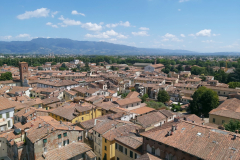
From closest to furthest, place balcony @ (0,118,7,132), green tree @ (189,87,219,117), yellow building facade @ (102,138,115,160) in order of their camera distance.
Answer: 1. yellow building facade @ (102,138,115,160)
2. balcony @ (0,118,7,132)
3. green tree @ (189,87,219,117)

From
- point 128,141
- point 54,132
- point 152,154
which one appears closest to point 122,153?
point 128,141

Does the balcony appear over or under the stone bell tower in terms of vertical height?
under

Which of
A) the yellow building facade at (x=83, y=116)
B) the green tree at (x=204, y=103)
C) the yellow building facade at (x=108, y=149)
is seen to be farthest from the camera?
the green tree at (x=204, y=103)

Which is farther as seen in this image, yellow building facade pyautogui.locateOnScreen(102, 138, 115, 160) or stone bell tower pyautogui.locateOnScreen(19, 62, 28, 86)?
stone bell tower pyautogui.locateOnScreen(19, 62, 28, 86)

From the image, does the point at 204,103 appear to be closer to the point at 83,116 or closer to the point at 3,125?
the point at 83,116

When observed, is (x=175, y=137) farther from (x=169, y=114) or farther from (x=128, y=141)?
(x=169, y=114)

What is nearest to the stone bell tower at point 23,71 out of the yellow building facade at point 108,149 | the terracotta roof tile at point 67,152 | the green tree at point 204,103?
the terracotta roof tile at point 67,152

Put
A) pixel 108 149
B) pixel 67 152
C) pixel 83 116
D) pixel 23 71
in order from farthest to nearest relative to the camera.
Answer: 1. pixel 23 71
2. pixel 83 116
3. pixel 108 149
4. pixel 67 152

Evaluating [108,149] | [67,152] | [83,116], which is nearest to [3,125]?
[83,116]

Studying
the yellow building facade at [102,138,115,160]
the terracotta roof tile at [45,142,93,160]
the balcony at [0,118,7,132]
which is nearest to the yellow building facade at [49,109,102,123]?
the balcony at [0,118,7,132]

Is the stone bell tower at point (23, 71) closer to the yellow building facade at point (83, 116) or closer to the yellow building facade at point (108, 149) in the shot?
the yellow building facade at point (83, 116)

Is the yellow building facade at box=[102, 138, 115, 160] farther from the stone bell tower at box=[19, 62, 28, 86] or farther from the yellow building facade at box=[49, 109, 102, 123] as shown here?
the stone bell tower at box=[19, 62, 28, 86]
